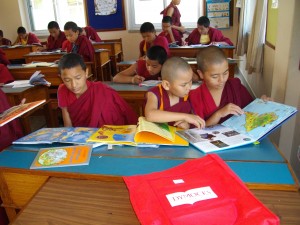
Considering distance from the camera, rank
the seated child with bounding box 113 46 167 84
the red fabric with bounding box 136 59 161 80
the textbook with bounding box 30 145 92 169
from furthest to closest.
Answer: the red fabric with bounding box 136 59 161 80, the seated child with bounding box 113 46 167 84, the textbook with bounding box 30 145 92 169

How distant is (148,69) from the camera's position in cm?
279

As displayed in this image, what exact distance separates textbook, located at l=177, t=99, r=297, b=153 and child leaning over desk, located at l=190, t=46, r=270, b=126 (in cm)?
17

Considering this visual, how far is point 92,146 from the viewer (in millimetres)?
1357

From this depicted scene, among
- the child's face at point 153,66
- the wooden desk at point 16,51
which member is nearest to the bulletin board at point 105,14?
the wooden desk at point 16,51

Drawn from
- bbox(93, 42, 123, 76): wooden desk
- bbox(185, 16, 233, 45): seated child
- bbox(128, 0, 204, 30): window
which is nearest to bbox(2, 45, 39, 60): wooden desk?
bbox(93, 42, 123, 76): wooden desk

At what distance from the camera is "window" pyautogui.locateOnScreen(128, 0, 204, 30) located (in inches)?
284

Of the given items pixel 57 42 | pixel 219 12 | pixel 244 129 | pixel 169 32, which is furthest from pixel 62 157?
pixel 219 12

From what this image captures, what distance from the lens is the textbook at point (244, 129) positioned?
127 centimetres

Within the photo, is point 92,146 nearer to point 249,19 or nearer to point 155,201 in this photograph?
point 155,201

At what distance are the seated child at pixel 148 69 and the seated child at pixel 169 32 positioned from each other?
256 centimetres

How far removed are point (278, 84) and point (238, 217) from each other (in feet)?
5.81

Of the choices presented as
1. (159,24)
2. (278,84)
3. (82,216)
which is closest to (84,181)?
(82,216)

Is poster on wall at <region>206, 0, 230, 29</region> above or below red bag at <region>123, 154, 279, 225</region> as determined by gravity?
above

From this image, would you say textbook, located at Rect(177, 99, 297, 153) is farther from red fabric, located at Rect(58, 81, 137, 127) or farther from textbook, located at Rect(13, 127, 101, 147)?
red fabric, located at Rect(58, 81, 137, 127)
